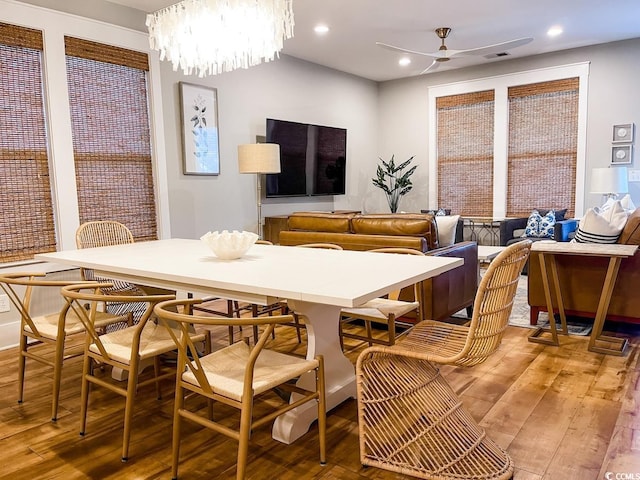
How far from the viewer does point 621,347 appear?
10.4 ft

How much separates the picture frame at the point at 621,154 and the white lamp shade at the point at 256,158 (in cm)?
420

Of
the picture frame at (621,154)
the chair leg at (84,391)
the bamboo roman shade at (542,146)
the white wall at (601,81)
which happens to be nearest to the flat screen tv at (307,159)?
the white wall at (601,81)

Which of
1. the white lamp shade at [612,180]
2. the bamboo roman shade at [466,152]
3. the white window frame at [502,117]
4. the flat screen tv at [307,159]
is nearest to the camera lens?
the white lamp shade at [612,180]

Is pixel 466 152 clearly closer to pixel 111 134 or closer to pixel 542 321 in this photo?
pixel 542 321

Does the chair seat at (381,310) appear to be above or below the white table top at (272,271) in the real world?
below

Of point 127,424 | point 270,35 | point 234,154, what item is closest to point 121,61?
point 234,154

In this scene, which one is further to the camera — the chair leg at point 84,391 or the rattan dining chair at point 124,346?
the chair leg at point 84,391

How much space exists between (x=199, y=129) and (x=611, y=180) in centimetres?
452

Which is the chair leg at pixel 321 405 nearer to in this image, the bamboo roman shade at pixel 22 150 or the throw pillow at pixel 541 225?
the bamboo roman shade at pixel 22 150

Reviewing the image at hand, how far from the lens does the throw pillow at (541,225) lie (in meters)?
5.78

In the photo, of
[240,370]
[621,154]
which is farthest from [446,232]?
[621,154]

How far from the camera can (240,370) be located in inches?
73.0

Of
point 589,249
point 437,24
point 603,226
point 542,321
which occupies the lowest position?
point 542,321

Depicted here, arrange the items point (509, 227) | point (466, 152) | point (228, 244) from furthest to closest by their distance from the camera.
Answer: point (466, 152), point (509, 227), point (228, 244)
